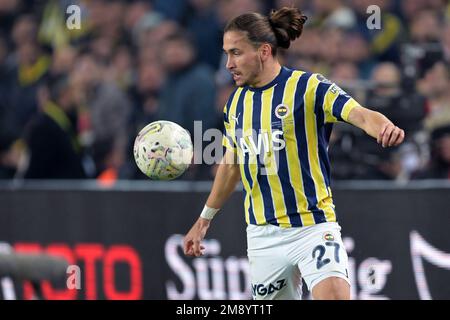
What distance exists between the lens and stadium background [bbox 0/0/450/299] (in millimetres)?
9008

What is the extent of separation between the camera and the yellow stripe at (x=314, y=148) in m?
6.79

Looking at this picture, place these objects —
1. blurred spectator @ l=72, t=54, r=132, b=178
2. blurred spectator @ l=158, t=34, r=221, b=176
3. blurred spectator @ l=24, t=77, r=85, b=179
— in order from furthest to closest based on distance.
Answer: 1. blurred spectator @ l=72, t=54, r=132, b=178
2. blurred spectator @ l=24, t=77, r=85, b=179
3. blurred spectator @ l=158, t=34, r=221, b=176

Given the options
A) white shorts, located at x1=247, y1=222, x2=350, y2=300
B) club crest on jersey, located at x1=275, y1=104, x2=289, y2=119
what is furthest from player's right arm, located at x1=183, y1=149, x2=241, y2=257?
club crest on jersey, located at x1=275, y1=104, x2=289, y2=119

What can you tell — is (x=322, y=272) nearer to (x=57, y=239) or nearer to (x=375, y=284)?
(x=375, y=284)

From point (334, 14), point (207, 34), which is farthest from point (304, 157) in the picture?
point (207, 34)

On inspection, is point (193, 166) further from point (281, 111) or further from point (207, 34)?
point (281, 111)

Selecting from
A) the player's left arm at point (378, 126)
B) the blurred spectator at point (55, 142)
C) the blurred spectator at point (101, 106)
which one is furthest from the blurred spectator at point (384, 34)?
the player's left arm at point (378, 126)

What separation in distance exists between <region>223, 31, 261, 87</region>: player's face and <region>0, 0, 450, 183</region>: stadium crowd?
310 centimetres

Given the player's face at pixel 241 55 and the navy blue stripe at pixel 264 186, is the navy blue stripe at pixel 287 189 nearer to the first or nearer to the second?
the navy blue stripe at pixel 264 186

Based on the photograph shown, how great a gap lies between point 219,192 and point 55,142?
4.60 metres

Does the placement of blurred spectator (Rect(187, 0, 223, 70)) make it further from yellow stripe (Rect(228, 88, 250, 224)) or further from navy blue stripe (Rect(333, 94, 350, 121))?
navy blue stripe (Rect(333, 94, 350, 121))

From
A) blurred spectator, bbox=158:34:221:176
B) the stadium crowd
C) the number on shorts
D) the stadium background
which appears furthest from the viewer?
blurred spectator, bbox=158:34:221:176

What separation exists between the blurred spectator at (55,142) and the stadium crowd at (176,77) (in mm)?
14
